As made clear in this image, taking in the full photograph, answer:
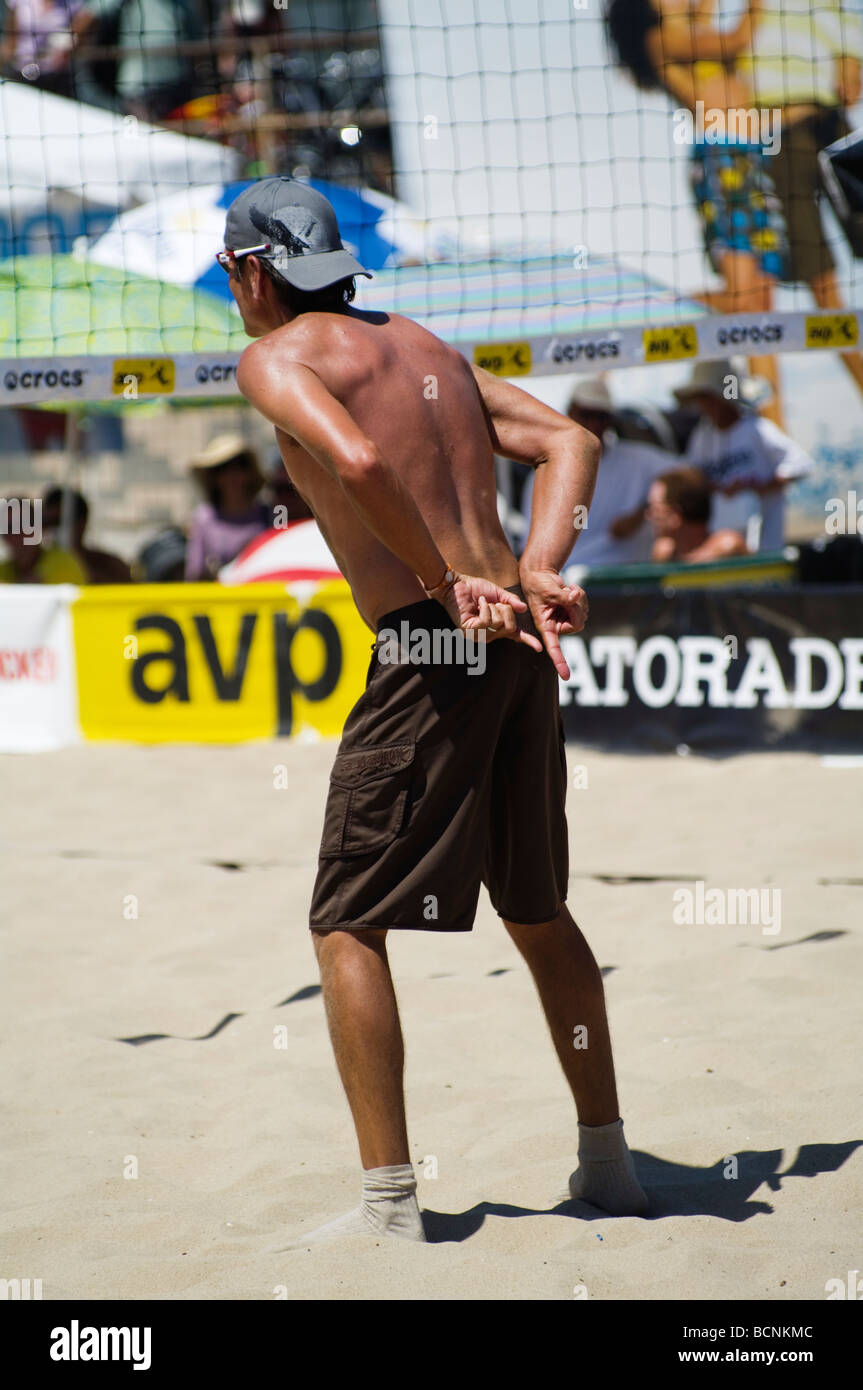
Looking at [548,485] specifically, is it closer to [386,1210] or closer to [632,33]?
[386,1210]

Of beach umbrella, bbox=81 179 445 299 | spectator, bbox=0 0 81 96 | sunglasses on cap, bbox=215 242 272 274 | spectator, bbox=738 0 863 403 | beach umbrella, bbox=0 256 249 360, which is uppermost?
spectator, bbox=0 0 81 96

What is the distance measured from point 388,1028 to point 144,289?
5818mm

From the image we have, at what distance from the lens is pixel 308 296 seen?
90.9 inches

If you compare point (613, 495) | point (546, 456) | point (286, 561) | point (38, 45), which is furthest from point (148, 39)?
point (546, 456)

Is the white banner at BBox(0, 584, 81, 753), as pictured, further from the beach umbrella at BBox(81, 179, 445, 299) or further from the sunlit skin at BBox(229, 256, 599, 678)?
the sunlit skin at BBox(229, 256, 599, 678)

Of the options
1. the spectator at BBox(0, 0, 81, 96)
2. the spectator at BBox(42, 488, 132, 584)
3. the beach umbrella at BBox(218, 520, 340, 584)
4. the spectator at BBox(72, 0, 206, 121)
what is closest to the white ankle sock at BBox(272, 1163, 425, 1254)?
the beach umbrella at BBox(218, 520, 340, 584)

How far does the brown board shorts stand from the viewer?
7.16 ft

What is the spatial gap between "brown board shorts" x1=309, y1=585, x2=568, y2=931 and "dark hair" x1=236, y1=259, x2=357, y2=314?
1.76 ft

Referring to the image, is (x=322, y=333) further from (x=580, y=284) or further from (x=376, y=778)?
(x=580, y=284)

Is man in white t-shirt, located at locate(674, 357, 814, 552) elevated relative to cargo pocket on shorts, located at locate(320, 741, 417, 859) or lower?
elevated

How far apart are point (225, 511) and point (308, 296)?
530 cm

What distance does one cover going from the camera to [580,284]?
6668 mm

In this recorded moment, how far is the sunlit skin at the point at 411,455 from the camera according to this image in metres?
2.08

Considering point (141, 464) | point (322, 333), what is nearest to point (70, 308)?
point (322, 333)
